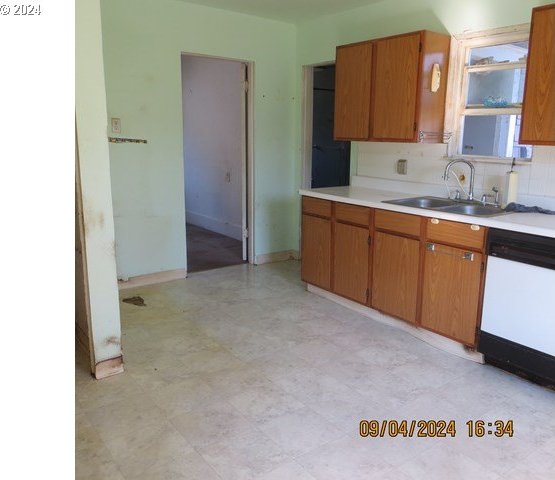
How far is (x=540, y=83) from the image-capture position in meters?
2.69

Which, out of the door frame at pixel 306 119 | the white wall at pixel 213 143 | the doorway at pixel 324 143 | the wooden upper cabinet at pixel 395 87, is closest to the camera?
the wooden upper cabinet at pixel 395 87

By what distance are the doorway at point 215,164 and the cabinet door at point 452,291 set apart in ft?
8.16

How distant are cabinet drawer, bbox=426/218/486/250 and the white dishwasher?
7 centimetres

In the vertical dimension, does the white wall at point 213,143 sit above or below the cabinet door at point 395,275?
above

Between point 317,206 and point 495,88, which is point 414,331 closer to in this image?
point 317,206

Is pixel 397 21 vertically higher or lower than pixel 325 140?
higher

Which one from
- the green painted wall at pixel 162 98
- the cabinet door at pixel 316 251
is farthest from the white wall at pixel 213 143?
the cabinet door at pixel 316 251

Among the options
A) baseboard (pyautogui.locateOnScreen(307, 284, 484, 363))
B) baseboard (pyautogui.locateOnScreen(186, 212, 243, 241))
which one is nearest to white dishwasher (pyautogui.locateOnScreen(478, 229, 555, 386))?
baseboard (pyautogui.locateOnScreen(307, 284, 484, 363))

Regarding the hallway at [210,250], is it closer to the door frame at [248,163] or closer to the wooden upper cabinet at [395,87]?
the door frame at [248,163]

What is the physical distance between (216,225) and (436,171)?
3.61 metres

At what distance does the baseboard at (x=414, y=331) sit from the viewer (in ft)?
9.84

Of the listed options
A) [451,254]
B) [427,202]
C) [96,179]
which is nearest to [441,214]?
[451,254]
